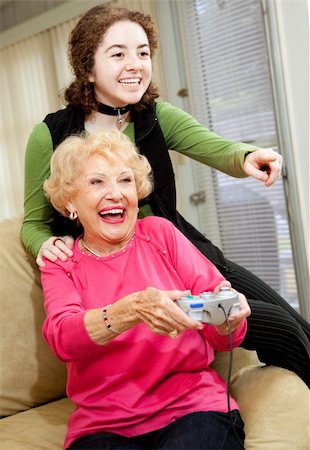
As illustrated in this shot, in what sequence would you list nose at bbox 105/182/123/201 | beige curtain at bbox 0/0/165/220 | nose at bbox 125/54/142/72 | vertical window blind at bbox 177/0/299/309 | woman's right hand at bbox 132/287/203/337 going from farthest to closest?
beige curtain at bbox 0/0/165/220, vertical window blind at bbox 177/0/299/309, nose at bbox 125/54/142/72, nose at bbox 105/182/123/201, woman's right hand at bbox 132/287/203/337

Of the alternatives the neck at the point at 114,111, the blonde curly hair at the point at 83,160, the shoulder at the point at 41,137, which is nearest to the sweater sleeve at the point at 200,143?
the neck at the point at 114,111

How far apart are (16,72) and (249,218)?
8.56 feet

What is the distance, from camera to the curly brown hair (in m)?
1.81

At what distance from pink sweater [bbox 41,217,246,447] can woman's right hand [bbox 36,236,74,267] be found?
2cm

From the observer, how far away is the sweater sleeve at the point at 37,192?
1.79 m

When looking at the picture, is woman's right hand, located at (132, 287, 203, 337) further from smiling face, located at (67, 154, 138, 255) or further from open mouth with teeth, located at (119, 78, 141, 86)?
open mouth with teeth, located at (119, 78, 141, 86)

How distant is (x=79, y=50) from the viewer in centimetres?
187

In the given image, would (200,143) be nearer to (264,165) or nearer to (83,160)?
(264,165)

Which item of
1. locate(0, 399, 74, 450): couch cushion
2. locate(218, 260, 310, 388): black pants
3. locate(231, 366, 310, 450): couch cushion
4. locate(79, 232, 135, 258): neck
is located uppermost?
locate(79, 232, 135, 258): neck

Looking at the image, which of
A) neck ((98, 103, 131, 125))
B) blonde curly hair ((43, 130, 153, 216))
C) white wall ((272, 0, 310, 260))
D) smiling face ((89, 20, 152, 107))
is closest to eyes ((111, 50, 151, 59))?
smiling face ((89, 20, 152, 107))

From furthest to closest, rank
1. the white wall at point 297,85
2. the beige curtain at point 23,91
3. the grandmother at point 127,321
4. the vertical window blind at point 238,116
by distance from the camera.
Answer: the beige curtain at point 23,91, the vertical window blind at point 238,116, the white wall at point 297,85, the grandmother at point 127,321

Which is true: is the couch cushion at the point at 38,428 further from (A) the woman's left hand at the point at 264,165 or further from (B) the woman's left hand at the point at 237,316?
(A) the woman's left hand at the point at 264,165

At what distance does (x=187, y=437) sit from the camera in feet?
4.24

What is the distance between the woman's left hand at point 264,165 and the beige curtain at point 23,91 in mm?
3321
